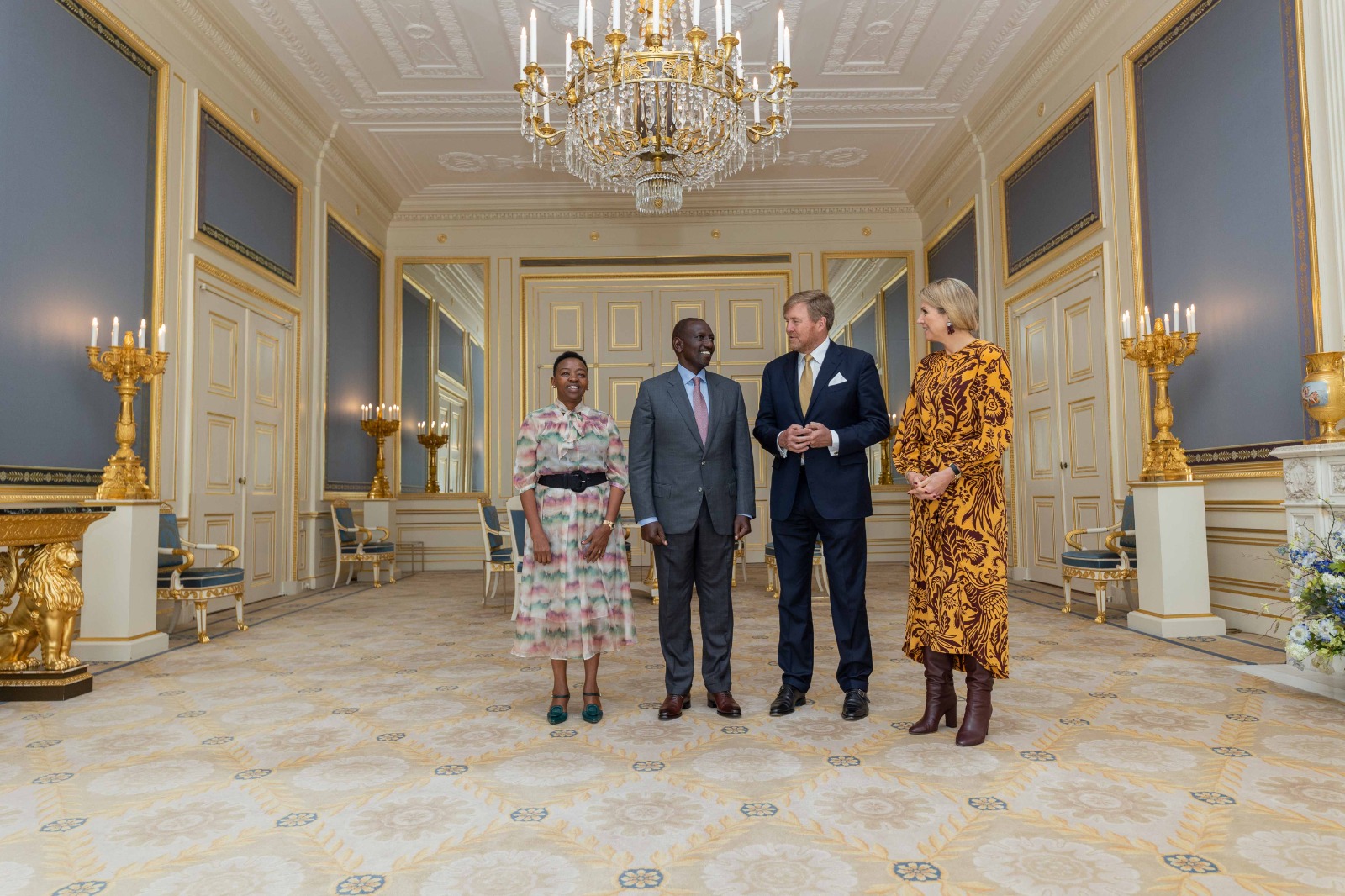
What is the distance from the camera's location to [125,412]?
4.71 m

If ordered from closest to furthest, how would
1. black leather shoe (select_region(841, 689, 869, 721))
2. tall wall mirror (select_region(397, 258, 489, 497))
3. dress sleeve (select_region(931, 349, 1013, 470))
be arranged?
dress sleeve (select_region(931, 349, 1013, 470)) < black leather shoe (select_region(841, 689, 869, 721)) < tall wall mirror (select_region(397, 258, 489, 497))

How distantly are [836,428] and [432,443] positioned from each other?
26.5ft

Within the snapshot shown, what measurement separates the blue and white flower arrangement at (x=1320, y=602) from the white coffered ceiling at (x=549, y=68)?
4.78 meters

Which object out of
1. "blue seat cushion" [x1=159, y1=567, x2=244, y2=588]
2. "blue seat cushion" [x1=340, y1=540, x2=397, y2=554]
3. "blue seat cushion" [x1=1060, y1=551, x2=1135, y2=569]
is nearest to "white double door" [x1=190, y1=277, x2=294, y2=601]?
"blue seat cushion" [x1=340, y1=540, x2=397, y2=554]

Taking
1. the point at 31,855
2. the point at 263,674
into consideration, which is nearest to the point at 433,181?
the point at 263,674

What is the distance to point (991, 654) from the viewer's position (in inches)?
103

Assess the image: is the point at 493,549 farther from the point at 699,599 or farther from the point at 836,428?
the point at 836,428

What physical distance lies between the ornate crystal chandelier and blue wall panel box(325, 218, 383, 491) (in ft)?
12.7

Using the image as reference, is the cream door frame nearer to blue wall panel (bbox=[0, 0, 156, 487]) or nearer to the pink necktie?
blue wall panel (bbox=[0, 0, 156, 487])

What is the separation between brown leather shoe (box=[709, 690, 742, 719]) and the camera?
10.1 feet

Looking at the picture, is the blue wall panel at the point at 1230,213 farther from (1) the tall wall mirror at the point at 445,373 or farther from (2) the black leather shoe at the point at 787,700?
(1) the tall wall mirror at the point at 445,373

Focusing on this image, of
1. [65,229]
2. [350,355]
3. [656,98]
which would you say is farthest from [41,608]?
[350,355]

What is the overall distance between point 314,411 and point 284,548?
1377 millimetres

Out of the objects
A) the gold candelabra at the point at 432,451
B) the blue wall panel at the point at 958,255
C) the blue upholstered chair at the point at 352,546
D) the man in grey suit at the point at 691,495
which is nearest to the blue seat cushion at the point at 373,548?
the blue upholstered chair at the point at 352,546
